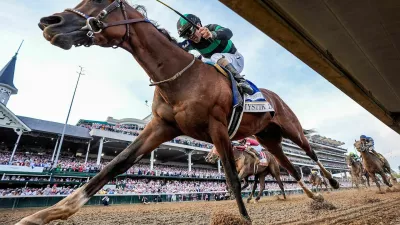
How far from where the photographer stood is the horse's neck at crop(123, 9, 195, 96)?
2.76 metres

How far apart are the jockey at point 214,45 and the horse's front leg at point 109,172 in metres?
1.33

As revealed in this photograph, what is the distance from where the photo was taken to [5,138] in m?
25.3

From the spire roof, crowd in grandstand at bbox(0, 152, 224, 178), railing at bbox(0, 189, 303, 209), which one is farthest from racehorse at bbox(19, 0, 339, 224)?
the spire roof

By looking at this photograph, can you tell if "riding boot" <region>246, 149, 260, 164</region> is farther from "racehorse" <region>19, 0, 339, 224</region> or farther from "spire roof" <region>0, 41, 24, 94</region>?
"spire roof" <region>0, 41, 24, 94</region>

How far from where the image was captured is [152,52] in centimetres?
282

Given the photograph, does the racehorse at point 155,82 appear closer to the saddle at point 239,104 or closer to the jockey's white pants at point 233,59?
the saddle at point 239,104

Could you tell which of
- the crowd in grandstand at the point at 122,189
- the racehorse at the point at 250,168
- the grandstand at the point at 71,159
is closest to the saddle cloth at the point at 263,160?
the racehorse at the point at 250,168

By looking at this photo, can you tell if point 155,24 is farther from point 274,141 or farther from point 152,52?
point 274,141

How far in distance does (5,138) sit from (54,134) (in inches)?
254

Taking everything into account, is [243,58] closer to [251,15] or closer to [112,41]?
[251,15]

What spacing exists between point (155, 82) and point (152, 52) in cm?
39

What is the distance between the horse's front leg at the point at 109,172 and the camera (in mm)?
2113

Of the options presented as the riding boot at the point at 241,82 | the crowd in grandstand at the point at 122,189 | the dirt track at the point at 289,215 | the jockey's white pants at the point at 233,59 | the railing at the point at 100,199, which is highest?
the jockey's white pants at the point at 233,59

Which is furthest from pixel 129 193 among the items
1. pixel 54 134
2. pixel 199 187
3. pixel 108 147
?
pixel 108 147
